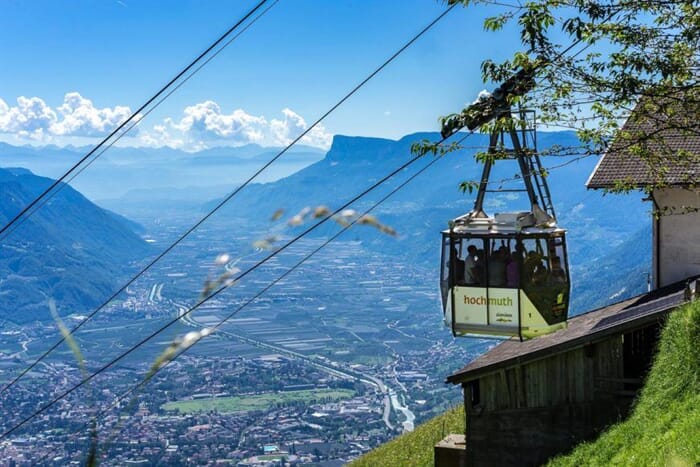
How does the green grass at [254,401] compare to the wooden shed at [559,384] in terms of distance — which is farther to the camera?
the green grass at [254,401]

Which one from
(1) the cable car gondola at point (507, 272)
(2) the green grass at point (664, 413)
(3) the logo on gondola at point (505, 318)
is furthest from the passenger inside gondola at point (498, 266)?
(2) the green grass at point (664, 413)

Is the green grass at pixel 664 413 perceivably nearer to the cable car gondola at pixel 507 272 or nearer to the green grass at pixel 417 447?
the cable car gondola at pixel 507 272

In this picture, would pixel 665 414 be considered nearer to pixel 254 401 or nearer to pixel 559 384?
pixel 559 384

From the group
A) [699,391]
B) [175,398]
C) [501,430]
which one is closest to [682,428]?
[699,391]

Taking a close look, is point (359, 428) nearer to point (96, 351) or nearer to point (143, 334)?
point (96, 351)

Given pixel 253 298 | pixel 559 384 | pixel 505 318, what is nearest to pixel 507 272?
pixel 505 318

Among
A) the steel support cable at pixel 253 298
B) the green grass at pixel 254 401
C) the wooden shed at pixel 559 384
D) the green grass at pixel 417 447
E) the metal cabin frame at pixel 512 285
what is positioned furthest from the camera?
the green grass at pixel 254 401

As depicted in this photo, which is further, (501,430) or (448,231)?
(501,430)
